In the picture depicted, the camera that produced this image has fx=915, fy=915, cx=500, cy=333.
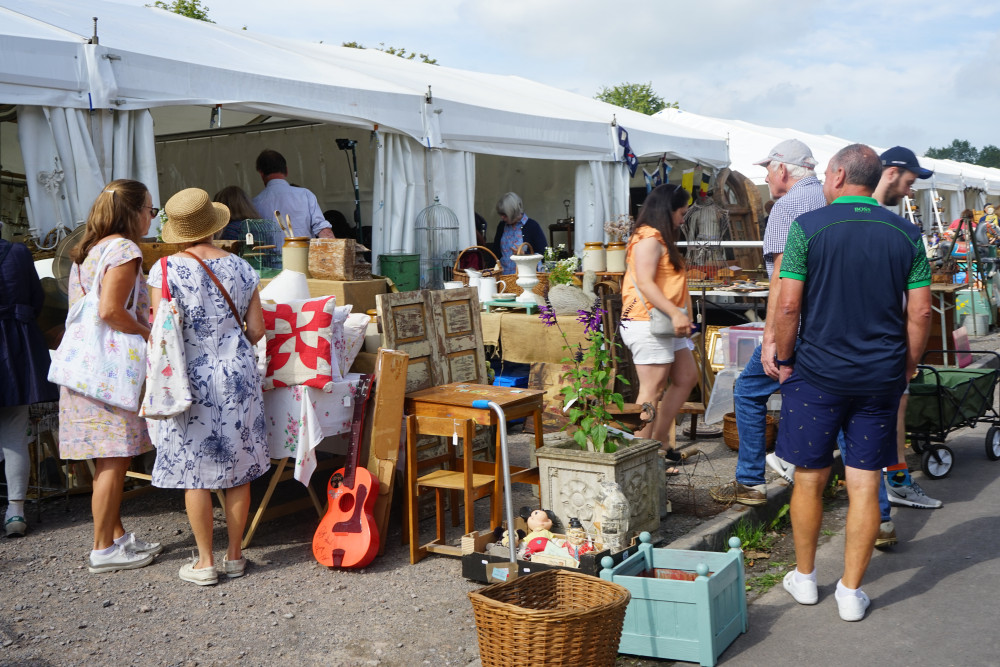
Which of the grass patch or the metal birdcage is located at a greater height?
the metal birdcage

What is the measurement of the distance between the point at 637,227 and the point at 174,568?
3.21 meters

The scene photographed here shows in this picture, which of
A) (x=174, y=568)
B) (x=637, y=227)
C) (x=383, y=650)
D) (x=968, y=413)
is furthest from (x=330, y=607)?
(x=968, y=413)

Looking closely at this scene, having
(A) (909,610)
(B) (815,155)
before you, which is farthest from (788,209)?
(B) (815,155)

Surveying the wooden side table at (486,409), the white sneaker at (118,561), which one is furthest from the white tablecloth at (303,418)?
the white sneaker at (118,561)

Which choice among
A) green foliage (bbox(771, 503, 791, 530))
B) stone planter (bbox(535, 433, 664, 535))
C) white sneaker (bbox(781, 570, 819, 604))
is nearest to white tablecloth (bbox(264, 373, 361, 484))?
stone planter (bbox(535, 433, 664, 535))

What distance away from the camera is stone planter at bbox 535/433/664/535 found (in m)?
4.24

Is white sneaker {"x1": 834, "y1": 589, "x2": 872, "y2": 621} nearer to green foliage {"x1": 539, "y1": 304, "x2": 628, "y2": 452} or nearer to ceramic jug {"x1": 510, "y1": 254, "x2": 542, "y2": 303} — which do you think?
green foliage {"x1": 539, "y1": 304, "x2": 628, "y2": 452}

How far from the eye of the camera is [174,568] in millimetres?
4398

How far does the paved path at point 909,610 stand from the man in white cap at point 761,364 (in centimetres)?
54

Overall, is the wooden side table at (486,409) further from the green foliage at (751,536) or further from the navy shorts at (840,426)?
the navy shorts at (840,426)

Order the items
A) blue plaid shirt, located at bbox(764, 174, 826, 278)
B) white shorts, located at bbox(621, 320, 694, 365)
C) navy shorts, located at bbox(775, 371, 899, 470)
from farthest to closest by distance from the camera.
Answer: white shorts, located at bbox(621, 320, 694, 365) < blue plaid shirt, located at bbox(764, 174, 826, 278) < navy shorts, located at bbox(775, 371, 899, 470)

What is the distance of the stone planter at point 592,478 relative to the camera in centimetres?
424

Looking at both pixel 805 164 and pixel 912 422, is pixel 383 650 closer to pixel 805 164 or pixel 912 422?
pixel 805 164

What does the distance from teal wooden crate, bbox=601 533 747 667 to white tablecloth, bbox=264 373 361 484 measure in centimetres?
161
